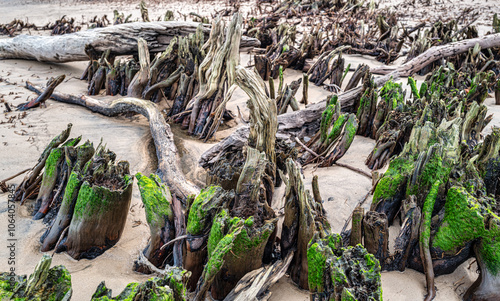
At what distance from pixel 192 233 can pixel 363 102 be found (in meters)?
2.72

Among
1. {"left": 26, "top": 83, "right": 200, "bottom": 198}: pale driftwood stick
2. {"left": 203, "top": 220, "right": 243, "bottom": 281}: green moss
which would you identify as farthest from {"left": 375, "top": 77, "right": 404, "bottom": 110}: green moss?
{"left": 203, "top": 220, "right": 243, "bottom": 281}: green moss

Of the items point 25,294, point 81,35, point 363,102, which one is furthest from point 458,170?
point 81,35

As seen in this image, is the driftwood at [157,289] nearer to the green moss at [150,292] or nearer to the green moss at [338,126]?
the green moss at [150,292]

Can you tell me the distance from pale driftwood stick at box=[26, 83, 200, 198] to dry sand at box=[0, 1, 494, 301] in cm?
12

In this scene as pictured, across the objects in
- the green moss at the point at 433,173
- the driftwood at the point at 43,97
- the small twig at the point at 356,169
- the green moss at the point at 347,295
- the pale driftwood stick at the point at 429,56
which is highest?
the pale driftwood stick at the point at 429,56

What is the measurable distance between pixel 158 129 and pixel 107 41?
2.78 m

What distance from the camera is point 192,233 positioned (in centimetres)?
207

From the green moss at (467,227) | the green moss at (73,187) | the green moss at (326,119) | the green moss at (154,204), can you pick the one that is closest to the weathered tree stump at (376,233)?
the green moss at (467,227)

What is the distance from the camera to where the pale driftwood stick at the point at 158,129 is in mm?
3047

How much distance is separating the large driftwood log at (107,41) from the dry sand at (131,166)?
291 millimetres

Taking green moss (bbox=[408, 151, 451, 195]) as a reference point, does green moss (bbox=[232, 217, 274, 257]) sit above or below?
below

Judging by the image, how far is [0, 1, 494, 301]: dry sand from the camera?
2.16 metres

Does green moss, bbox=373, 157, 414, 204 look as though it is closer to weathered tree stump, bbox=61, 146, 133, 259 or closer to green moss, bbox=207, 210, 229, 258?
green moss, bbox=207, 210, 229, 258

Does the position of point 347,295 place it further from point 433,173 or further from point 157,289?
point 433,173
